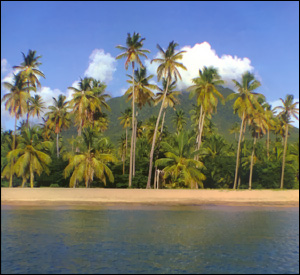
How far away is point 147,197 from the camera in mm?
31938

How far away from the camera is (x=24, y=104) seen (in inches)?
1721

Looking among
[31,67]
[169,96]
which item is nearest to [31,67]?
[31,67]

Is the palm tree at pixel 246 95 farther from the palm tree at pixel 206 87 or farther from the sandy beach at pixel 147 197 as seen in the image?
the sandy beach at pixel 147 197

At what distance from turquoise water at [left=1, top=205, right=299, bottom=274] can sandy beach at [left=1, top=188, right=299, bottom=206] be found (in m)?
4.60

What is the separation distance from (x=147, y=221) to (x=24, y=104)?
2949 cm

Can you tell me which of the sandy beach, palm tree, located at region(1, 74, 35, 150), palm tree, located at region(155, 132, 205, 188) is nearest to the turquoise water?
the sandy beach

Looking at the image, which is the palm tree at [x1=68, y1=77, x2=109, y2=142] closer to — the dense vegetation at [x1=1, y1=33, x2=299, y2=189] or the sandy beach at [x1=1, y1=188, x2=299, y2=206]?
the dense vegetation at [x1=1, y1=33, x2=299, y2=189]

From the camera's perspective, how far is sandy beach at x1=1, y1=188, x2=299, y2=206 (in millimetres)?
28453

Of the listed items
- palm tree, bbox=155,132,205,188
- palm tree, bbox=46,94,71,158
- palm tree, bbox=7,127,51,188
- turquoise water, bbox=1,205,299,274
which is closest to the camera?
turquoise water, bbox=1,205,299,274

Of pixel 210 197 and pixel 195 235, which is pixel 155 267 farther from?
pixel 210 197

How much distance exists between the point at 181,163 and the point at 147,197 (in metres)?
8.63

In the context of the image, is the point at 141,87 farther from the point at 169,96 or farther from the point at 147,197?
the point at 147,197

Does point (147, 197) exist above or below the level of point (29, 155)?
below

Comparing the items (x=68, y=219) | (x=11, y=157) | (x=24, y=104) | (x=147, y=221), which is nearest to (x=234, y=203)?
(x=147, y=221)
